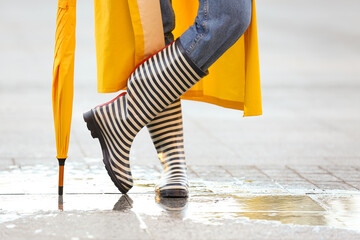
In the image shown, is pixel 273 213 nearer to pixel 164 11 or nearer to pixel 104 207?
pixel 104 207

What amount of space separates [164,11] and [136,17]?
131 mm

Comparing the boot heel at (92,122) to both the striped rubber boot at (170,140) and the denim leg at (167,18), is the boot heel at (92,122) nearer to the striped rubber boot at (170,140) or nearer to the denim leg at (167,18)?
the striped rubber boot at (170,140)

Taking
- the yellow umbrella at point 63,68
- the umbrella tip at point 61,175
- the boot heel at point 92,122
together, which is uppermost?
the yellow umbrella at point 63,68

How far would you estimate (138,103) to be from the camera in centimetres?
373

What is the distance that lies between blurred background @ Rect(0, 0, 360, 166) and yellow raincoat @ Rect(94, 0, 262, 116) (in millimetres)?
931

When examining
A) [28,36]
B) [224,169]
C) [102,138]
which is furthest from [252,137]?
[28,36]

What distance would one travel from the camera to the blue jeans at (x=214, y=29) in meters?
3.58

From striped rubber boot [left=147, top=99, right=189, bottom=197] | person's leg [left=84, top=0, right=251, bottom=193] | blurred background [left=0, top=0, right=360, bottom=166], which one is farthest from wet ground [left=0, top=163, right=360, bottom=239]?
blurred background [left=0, top=0, right=360, bottom=166]

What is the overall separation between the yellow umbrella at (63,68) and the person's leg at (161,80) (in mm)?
170

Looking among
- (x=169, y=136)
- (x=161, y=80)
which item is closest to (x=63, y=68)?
(x=161, y=80)

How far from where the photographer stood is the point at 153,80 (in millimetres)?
3691

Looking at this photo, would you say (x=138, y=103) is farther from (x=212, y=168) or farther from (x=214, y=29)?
(x=212, y=168)

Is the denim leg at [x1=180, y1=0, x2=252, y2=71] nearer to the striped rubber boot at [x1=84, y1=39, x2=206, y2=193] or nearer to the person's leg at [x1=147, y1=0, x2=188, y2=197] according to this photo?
the striped rubber boot at [x1=84, y1=39, x2=206, y2=193]

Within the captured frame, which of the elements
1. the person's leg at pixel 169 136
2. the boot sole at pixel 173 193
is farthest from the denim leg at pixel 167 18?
the boot sole at pixel 173 193
